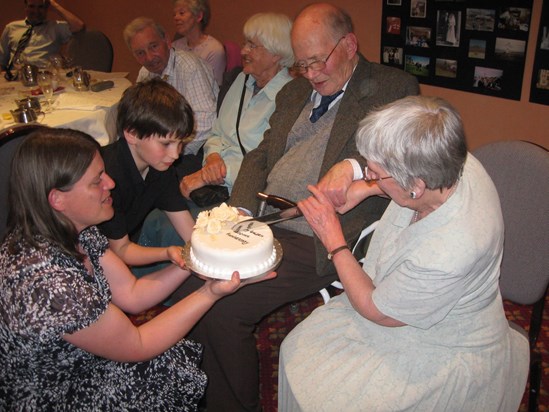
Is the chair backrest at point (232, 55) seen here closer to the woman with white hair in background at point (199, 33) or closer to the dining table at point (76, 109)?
the woman with white hair in background at point (199, 33)

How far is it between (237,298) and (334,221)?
545 millimetres

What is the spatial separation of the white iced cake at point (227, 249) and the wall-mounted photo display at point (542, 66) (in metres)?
2.21

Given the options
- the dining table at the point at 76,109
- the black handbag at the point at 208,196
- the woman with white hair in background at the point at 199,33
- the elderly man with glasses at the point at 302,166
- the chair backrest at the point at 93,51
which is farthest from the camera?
the chair backrest at the point at 93,51

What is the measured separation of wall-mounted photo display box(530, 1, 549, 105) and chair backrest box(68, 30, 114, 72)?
11.5ft

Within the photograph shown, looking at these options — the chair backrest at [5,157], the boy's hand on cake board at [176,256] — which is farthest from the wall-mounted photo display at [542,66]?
the chair backrest at [5,157]

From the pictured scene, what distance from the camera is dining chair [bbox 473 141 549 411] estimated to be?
5.28 ft

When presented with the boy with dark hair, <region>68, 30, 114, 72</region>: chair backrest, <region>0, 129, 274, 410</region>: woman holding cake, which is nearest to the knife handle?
the boy with dark hair

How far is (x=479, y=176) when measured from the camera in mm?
1451

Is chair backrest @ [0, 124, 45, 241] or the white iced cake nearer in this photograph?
the white iced cake

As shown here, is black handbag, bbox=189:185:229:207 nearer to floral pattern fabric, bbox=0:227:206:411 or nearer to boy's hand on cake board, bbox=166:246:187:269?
boy's hand on cake board, bbox=166:246:187:269

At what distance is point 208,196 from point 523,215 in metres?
1.54

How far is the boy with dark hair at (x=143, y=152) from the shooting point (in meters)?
1.93

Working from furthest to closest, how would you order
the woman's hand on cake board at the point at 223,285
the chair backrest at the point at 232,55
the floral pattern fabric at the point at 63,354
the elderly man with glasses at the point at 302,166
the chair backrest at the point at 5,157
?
the chair backrest at the point at 232,55 < the elderly man with glasses at the point at 302,166 < the chair backrest at the point at 5,157 < the woman's hand on cake board at the point at 223,285 < the floral pattern fabric at the point at 63,354

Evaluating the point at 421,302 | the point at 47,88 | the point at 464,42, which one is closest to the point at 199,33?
the point at 47,88
